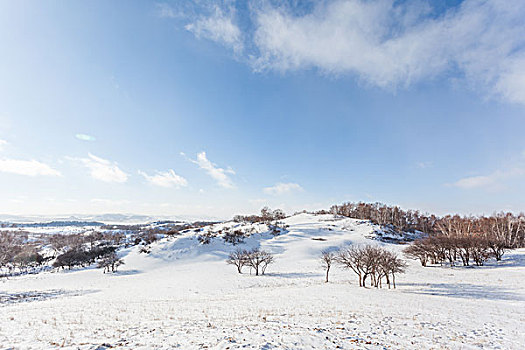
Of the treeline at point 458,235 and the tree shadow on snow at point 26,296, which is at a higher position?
the treeline at point 458,235

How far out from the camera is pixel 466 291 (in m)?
28.0

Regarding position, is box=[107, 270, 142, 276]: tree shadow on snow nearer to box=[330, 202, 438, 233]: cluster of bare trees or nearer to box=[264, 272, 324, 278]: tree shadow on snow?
box=[264, 272, 324, 278]: tree shadow on snow

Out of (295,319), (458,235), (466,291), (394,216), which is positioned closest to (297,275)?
(466,291)

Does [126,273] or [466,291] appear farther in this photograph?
[126,273]

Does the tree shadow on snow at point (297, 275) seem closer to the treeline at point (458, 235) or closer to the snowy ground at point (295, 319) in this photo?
the snowy ground at point (295, 319)

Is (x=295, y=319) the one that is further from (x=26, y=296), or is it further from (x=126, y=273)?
(x=126, y=273)

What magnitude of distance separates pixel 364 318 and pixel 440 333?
3.97 metres

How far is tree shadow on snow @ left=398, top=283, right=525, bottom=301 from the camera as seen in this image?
24750mm

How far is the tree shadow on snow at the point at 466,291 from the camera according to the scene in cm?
2475

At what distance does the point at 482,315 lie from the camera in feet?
54.7

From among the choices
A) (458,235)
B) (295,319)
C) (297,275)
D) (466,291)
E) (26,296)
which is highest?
(458,235)

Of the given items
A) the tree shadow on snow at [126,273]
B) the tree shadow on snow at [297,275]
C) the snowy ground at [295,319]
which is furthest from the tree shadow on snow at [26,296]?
the tree shadow on snow at [297,275]

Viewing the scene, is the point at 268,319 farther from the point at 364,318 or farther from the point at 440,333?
the point at 440,333

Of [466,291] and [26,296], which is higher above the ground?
[466,291]
